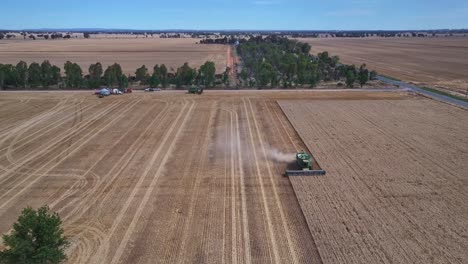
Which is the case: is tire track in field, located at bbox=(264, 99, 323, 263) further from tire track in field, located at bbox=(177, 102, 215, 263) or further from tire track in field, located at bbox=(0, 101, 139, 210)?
tire track in field, located at bbox=(0, 101, 139, 210)

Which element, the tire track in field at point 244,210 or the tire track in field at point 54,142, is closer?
the tire track in field at point 244,210

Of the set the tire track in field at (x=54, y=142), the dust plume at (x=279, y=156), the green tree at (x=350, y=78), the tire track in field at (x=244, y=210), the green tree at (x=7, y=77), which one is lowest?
the tire track in field at (x=244, y=210)

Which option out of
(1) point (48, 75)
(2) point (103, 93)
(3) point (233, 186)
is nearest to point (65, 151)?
(3) point (233, 186)

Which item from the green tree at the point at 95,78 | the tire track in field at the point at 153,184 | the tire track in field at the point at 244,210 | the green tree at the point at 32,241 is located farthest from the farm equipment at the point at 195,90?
the green tree at the point at 32,241

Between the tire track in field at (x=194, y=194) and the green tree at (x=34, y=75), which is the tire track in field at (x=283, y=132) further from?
the green tree at (x=34, y=75)

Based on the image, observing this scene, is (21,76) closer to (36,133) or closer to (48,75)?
(48,75)
